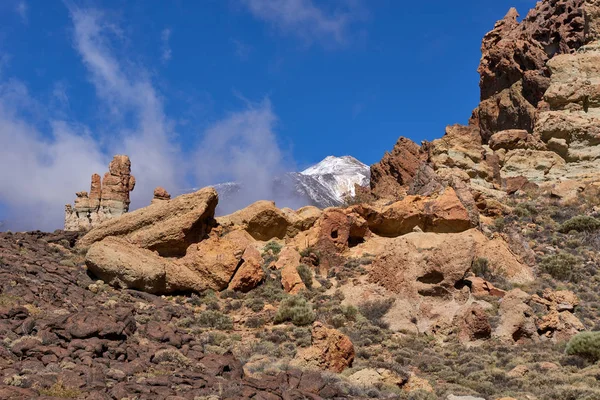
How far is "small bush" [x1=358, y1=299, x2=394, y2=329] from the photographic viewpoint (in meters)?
16.6

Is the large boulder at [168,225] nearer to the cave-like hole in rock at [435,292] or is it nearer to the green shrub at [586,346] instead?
the cave-like hole in rock at [435,292]

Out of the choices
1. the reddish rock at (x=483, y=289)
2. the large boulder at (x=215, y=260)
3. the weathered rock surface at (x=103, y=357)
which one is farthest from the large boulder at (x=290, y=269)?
the reddish rock at (x=483, y=289)

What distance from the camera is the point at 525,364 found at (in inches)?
495

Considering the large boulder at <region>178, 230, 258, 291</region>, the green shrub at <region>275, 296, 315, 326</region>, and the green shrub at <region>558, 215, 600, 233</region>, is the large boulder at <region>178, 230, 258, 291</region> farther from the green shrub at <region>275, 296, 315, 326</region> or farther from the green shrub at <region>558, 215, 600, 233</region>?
the green shrub at <region>558, 215, 600, 233</region>

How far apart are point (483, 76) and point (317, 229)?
36.5 meters

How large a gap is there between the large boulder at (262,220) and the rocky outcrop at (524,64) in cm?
2604

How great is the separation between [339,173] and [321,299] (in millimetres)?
110052

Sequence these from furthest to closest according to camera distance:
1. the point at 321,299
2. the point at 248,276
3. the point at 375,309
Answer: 1. the point at 248,276
2. the point at 321,299
3. the point at 375,309

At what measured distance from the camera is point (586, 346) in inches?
513

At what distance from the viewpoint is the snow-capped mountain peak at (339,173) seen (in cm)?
11356

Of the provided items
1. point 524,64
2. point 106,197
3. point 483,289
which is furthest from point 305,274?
point 524,64

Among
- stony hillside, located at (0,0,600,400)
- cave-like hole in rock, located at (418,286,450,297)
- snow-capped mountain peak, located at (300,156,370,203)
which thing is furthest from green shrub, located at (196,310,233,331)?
snow-capped mountain peak, located at (300,156,370,203)

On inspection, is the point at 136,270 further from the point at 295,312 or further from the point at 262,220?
the point at 262,220

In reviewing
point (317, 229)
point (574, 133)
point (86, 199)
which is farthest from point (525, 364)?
point (86, 199)
